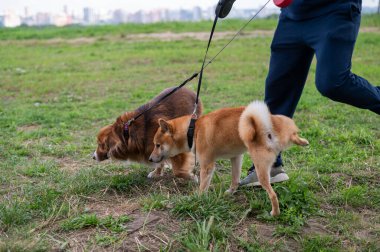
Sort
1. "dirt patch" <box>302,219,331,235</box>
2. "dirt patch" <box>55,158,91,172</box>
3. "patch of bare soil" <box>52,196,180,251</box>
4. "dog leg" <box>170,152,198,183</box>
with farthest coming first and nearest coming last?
"dirt patch" <box>55,158,91,172</box> → "dog leg" <box>170,152,198,183</box> → "dirt patch" <box>302,219,331,235</box> → "patch of bare soil" <box>52,196,180,251</box>

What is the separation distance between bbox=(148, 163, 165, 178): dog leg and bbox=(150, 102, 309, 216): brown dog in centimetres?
34

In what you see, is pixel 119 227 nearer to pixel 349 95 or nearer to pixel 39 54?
pixel 349 95

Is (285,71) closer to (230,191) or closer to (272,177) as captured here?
(272,177)

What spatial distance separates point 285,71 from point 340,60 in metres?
0.58

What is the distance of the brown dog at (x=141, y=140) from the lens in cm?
443

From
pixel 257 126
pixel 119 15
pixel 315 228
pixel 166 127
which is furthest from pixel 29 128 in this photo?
pixel 119 15

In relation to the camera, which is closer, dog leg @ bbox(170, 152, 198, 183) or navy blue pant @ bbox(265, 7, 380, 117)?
navy blue pant @ bbox(265, 7, 380, 117)

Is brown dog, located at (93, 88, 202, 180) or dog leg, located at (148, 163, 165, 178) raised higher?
brown dog, located at (93, 88, 202, 180)

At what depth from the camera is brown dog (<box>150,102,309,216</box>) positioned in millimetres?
3242

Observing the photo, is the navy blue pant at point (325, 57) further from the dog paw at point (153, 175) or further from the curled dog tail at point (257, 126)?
the dog paw at point (153, 175)

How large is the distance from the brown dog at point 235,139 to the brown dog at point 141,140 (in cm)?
22

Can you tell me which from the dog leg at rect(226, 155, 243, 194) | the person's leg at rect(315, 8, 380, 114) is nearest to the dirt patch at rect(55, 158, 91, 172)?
the dog leg at rect(226, 155, 243, 194)

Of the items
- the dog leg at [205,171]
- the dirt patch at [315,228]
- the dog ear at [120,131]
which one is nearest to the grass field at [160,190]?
the dirt patch at [315,228]

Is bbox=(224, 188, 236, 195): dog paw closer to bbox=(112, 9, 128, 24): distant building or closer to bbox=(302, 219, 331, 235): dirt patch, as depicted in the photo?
bbox=(302, 219, 331, 235): dirt patch
